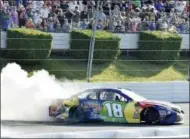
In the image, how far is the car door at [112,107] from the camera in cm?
1602

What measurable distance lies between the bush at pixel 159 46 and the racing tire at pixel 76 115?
6.52 metres

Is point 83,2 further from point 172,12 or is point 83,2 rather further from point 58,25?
point 172,12

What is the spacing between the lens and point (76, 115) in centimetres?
1606

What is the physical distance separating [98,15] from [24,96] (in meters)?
5.66

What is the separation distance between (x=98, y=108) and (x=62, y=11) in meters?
6.54

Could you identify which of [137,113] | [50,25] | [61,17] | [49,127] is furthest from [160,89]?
[49,127]

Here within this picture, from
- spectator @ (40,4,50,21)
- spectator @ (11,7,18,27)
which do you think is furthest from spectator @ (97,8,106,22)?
spectator @ (11,7,18,27)

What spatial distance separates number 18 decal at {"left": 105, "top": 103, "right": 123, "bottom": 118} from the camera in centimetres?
1600

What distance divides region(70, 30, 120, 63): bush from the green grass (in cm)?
30

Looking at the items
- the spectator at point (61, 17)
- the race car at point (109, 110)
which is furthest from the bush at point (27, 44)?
the race car at point (109, 110)

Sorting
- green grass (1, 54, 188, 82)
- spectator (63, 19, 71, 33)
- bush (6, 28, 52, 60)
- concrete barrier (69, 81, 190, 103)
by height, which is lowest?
concrete barrier (69, 81, 190, 103)

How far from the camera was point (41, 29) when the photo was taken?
20797 millimetres

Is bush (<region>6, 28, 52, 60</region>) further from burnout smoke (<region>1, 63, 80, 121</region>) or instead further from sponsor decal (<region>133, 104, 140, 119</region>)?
sponsor decal (<region>133, 104, 140, 119</region>)

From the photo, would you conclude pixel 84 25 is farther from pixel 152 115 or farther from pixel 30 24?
pixel 152 115
